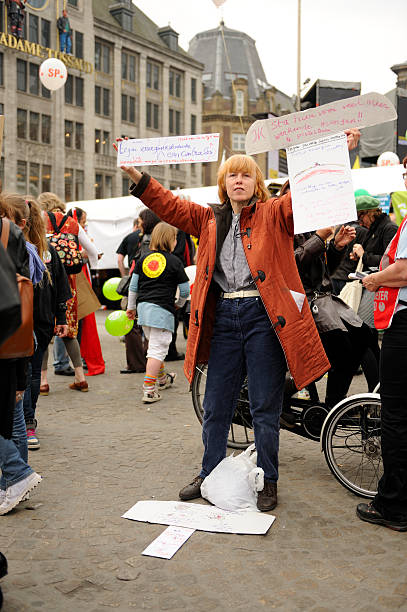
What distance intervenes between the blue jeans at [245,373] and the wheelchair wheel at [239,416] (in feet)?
2.59

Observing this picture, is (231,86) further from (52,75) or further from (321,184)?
(321,184)

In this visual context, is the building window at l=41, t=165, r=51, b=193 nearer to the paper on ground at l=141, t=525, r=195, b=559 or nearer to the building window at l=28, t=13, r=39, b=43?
the building window at l=28, t=13, r=39, b=43

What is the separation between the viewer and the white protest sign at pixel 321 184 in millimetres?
3393

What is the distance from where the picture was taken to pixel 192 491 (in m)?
4.04

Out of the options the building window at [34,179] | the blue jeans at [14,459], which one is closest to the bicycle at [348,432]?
the blue jeans at [14,459]

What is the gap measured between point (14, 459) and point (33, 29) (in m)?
43.7

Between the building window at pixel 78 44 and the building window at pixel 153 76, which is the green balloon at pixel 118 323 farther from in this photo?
the building window at pixel 153 76

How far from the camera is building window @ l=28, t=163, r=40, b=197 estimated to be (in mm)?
42812

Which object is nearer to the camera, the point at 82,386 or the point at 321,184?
the point at 321,184

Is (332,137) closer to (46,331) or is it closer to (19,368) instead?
(19,368)

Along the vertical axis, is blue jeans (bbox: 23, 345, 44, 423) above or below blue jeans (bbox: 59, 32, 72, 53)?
below

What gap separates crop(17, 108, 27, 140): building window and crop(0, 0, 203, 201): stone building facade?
0.06 meters

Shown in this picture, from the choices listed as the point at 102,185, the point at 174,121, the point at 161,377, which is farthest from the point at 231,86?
the point at 161,377

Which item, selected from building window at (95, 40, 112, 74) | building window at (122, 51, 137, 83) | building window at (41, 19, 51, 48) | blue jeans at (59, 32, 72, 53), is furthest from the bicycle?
building window at (122, 51, 137, 83)
